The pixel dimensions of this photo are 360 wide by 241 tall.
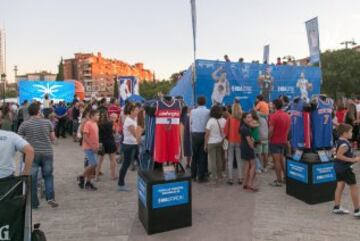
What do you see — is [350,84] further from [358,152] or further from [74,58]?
[74,58]

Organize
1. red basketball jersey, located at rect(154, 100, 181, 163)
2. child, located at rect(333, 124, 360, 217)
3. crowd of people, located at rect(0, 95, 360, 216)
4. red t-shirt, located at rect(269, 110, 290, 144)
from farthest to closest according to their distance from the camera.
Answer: red t-shirt, located at rect(269, 110, 290, 144), crowd of people, located at rect(0, 95, 360, 216), red basketball jersey, located at rect(154, 100, 181, 163), child, located at rect(333, 124, 360, 217)

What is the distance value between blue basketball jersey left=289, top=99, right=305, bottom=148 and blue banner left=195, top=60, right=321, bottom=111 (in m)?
4.63

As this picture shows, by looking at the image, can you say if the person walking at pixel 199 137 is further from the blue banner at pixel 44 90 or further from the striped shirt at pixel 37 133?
the blue banner at pixel 44 90

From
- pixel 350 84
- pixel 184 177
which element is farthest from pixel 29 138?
pixel 350 84

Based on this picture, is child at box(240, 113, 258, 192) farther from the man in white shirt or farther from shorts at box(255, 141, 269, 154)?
the man in white shirt

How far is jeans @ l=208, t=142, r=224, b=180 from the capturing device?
792cm

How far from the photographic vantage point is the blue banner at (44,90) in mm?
20531

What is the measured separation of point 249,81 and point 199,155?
17.6ft

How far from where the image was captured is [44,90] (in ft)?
69.4

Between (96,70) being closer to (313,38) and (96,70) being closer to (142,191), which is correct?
(313,38)

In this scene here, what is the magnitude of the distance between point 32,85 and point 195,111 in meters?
15.5

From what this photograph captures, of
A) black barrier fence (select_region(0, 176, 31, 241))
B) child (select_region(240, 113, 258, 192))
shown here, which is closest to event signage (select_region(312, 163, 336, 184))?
child (select_region(240, 113, 258, 192))

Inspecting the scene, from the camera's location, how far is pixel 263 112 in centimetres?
898

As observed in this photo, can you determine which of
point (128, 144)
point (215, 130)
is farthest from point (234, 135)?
point (128, 144)
